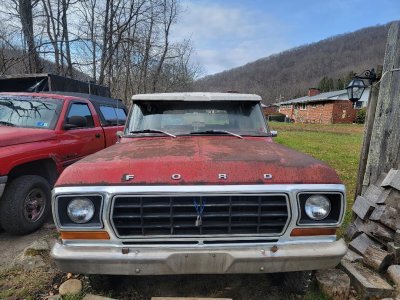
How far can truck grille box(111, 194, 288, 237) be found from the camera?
2.21 m

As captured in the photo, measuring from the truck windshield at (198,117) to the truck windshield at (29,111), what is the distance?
6.53 feet

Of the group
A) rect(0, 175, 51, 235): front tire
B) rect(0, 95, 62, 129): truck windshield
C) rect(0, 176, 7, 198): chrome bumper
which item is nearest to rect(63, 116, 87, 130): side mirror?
rect(0, 95, 62, 129): truck windshield

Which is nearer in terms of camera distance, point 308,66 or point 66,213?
point 66,213

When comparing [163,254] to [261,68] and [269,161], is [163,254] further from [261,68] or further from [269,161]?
[261,68]

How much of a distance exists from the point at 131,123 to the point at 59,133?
183 cm

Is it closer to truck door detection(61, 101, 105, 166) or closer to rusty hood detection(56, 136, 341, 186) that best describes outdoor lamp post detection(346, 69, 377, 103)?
rusty hood detection(56, 136, 341, 186)

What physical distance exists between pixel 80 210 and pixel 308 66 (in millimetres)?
103129

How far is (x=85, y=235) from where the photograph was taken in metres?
2.25

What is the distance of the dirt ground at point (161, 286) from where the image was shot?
2842mm

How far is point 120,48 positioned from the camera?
66.9ft

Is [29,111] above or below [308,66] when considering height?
below

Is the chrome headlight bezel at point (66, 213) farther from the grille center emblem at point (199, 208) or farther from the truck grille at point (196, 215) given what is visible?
the grille center emblem at point (199, 208)

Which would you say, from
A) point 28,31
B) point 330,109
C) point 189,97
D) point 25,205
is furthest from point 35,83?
point 330,109

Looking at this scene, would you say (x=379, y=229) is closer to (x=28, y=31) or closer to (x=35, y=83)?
(x=35, y=83)
